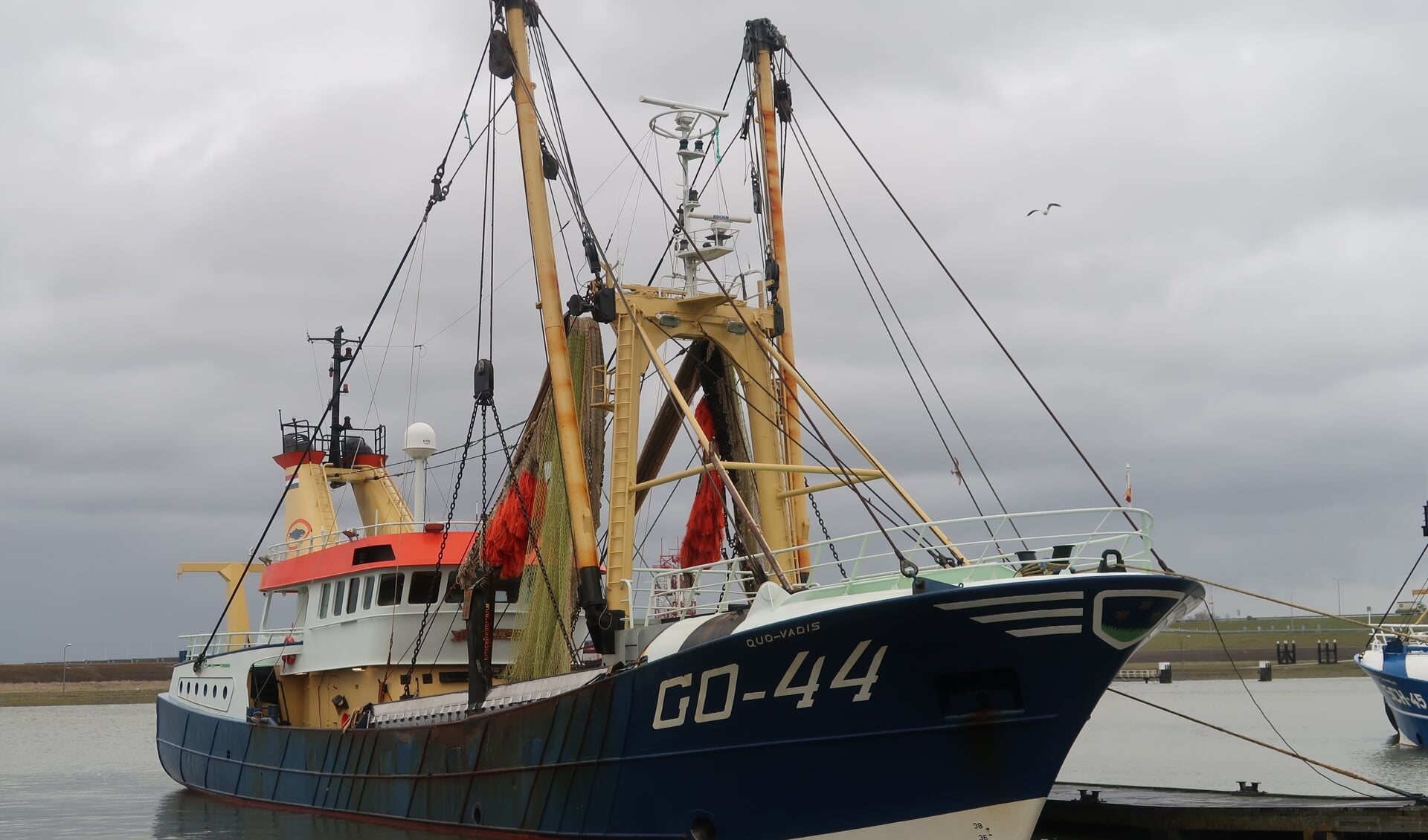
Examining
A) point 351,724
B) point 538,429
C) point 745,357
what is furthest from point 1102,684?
point 351,724

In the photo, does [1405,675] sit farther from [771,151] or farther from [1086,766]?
[771,151]

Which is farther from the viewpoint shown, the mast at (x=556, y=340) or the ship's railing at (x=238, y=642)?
the ship's railing at (x=238, y=642)

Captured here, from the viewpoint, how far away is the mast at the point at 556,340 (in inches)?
768

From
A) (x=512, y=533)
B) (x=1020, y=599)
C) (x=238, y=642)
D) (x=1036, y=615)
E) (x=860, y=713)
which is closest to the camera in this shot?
(x=1020, y=599)

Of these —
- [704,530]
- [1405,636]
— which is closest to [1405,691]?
[1405,636]

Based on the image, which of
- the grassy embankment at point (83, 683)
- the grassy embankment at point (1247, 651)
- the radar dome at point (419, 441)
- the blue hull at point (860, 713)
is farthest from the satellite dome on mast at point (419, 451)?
the grassy embankment at point (83, 683)

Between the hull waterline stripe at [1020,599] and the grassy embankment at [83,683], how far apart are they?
9951cm

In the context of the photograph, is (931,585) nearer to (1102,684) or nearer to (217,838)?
(1102,684)

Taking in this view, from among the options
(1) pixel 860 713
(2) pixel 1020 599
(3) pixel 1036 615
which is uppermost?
(2) pixel 1020 599

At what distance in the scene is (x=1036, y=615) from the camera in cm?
1459

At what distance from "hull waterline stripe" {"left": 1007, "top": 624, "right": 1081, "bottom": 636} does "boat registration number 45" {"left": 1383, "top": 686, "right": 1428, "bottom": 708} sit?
26.2 metres

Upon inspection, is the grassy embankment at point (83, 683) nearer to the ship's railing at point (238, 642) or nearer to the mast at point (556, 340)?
the ship's railing at point (238, 642)

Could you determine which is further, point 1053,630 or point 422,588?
point 422,588

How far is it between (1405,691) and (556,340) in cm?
2773
